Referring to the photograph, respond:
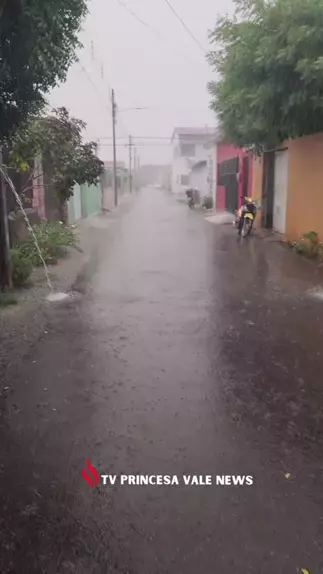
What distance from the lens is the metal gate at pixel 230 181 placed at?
827 inches

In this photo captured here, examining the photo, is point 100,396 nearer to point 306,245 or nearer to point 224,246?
point 306,245

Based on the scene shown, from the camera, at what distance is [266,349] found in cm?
518

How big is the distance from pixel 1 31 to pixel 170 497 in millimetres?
3676

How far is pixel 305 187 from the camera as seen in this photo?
1169 cm

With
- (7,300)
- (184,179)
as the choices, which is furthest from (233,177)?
(184,179)

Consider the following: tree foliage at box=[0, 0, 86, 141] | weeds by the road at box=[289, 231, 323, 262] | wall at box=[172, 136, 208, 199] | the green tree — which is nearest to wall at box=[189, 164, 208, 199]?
wall at box=[172, 136, 208, 199]

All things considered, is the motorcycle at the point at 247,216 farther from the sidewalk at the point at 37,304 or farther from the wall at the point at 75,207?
the wall at the point at 75,207

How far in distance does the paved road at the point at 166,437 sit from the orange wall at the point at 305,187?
4577 millimetres

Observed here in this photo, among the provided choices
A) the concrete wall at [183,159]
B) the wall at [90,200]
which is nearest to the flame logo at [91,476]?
the wall at [90,200]

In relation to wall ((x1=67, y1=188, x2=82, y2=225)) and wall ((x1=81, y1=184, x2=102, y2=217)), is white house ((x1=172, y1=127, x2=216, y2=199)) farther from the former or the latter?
wall ((x1=67, y1=188, x2=82, y2=225))

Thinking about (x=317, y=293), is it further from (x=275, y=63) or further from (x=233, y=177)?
(x=233, y=177)

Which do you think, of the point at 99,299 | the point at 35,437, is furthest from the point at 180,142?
the point at 35,437

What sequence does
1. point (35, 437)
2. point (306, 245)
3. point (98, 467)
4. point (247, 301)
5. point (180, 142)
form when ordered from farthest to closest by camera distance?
point (180, 142)
point (306, 245)
point (247, 301)
point (35, 437)
point (98, 467)

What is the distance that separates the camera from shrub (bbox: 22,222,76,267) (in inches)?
380
